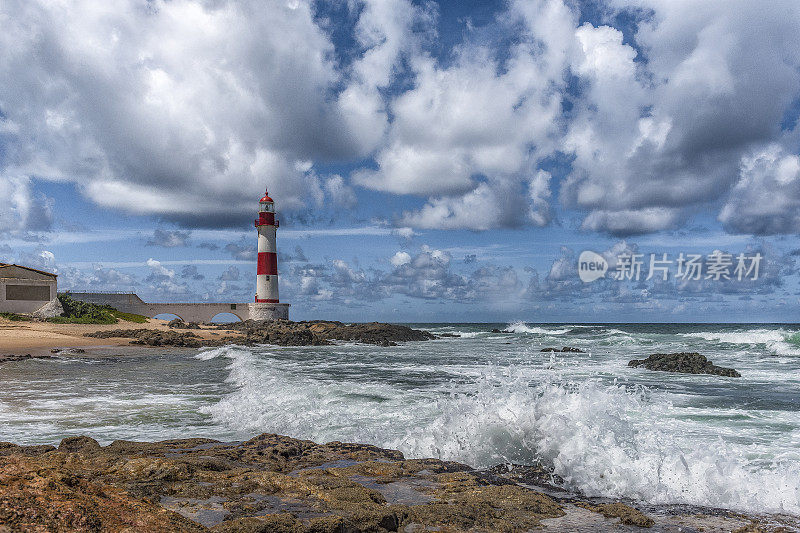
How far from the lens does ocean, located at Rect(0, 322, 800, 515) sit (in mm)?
5176

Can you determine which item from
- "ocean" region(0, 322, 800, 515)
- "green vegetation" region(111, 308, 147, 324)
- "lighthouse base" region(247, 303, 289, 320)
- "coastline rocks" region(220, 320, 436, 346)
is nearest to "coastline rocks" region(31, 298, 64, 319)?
"green vegetation" region(111, 308, 147, 324)

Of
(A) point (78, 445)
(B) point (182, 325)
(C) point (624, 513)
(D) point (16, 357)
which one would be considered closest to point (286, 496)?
(C) point (624, 513)

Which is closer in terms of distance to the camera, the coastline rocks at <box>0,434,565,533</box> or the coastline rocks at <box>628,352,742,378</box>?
the coastline rocks at <box>0,434,565,533</box>

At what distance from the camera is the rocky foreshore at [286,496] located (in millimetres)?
2979

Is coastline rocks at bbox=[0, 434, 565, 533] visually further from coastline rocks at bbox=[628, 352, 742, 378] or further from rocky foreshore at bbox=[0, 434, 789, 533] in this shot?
coastline rocks at bbox=[628, 352, 742, 378]

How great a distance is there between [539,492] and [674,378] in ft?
39.5

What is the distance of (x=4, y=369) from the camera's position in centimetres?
1523

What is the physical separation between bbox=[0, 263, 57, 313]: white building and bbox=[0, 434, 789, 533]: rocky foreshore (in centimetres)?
3813

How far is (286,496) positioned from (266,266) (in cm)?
4049

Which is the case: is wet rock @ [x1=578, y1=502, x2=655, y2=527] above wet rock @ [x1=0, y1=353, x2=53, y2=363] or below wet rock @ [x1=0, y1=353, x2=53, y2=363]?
above

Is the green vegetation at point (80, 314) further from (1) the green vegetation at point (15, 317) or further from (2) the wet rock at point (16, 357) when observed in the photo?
(2) the wet rock at point (16, 357)

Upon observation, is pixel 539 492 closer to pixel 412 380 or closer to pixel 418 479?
pixel 418 479

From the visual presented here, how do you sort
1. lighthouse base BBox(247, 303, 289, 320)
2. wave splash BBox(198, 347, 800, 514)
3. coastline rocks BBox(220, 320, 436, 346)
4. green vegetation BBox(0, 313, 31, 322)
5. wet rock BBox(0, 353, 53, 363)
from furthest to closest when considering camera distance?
lighthouse base BBox(247, 303, 289, 320) → green vegetation BBox(0, 313, 31, 322) → coastline rocks BBox(220, 320, 436, 346) → wet rock BBox(0, 353, 53, 363) → wave splash BBox(198, 347, 800, 514)

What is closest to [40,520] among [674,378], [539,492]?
[539,492]
